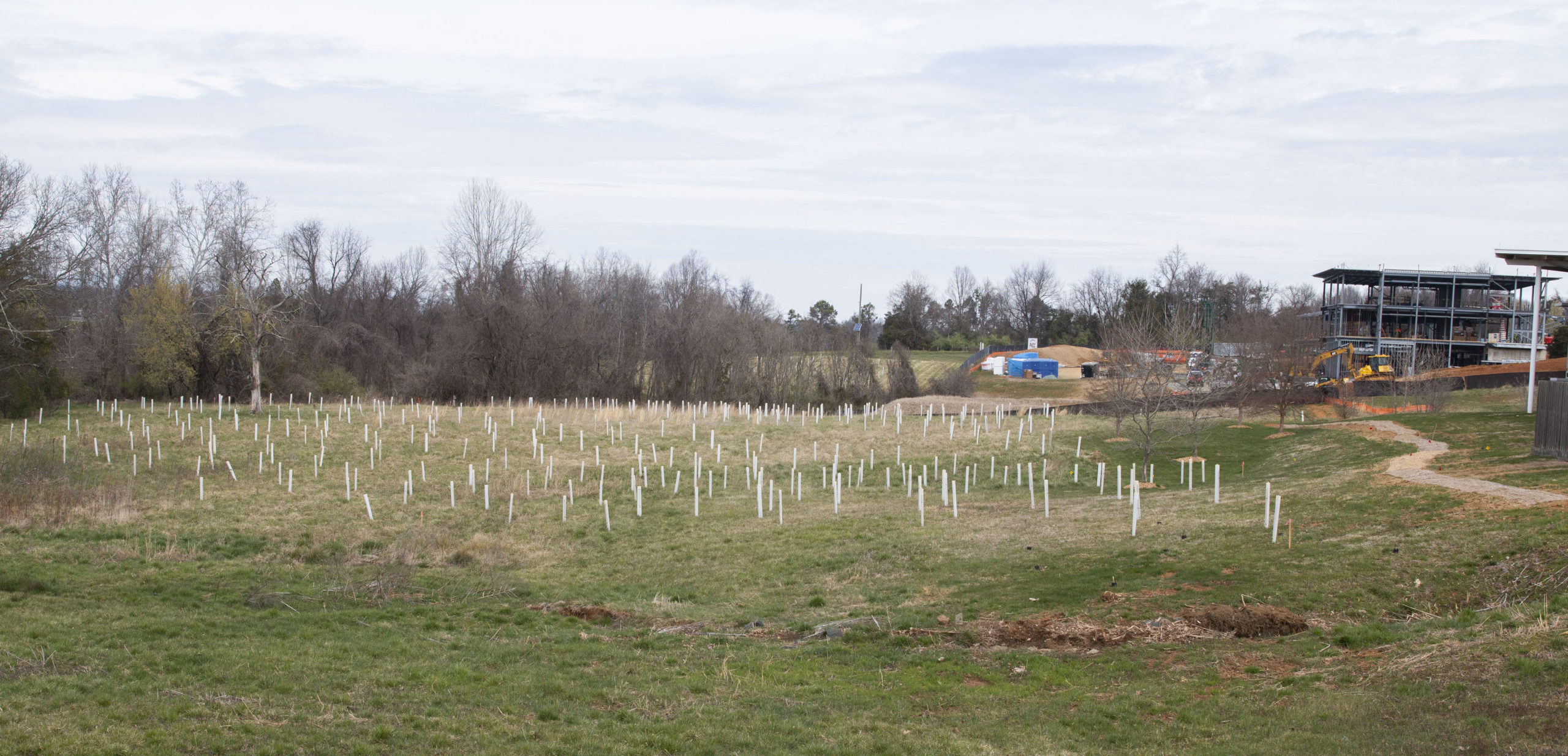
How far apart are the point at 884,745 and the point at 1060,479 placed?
25.3 m

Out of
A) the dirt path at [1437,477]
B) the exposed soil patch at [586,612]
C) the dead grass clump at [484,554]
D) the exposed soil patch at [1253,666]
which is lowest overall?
the dead grass clump at [484,554]

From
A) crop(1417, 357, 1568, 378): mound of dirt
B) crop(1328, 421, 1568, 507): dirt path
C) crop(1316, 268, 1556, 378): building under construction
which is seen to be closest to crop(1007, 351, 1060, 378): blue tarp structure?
crop(1316, 268, 1556, 378): building under construction

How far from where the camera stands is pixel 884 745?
9.38 m

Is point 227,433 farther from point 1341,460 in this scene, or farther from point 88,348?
point 1341,460

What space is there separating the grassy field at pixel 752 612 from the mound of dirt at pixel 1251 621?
1.73ft

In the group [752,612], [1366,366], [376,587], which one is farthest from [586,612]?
[1366,366]

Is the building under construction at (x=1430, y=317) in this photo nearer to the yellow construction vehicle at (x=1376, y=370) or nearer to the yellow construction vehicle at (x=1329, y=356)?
the yellow construction vehicle at (x=1329, y=356)

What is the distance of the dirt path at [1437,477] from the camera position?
1809cm

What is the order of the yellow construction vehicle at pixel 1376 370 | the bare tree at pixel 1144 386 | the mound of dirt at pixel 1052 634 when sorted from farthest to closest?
the yellow construction vehicle at pixel 1376 370 → the bare tree at pixel 1144 386 → the mound of dirt at pixel 1052 634

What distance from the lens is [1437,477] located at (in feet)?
71.4

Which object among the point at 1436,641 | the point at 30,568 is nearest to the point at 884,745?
the point at 1436,641

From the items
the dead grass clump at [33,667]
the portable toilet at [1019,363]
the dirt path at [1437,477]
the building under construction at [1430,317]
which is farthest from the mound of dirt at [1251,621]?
the portable toilet at [1019,363]

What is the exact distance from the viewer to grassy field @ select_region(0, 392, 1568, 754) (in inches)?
372

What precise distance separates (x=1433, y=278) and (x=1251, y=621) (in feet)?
234
